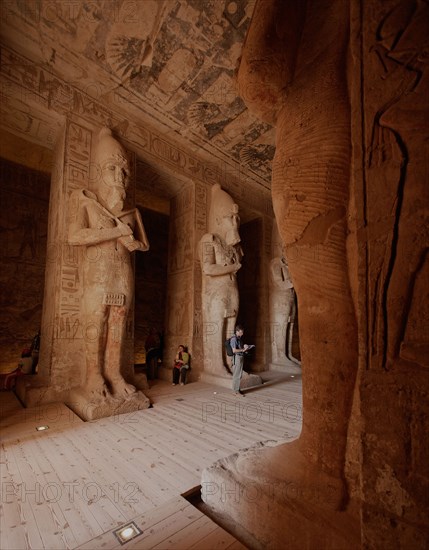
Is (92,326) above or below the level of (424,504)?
above

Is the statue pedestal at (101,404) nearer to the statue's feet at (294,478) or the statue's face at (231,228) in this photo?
the statue's feet at (294,478)

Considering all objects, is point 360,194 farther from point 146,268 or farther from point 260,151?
point 146,268

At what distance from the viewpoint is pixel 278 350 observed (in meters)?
7.75

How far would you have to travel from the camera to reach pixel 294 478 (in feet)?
4.91

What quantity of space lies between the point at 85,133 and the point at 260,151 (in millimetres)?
4110

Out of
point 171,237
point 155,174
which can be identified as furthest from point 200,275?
point 155,174

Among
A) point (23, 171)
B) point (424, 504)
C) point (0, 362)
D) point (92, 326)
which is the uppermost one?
point (23, 171)

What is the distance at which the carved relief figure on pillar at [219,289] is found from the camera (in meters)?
5.86

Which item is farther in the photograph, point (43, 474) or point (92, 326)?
point (92, 326)

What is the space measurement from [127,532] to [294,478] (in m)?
1.06

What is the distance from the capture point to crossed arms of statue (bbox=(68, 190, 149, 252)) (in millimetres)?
4012

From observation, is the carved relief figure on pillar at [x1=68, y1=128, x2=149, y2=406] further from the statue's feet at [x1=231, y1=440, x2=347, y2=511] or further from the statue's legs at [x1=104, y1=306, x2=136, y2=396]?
the statue's feet at [x1=231, y1=440, x2=347, y2=511]

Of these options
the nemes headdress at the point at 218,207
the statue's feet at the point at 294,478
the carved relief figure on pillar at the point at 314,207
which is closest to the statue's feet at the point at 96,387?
the statue's feet at the point at 294,478

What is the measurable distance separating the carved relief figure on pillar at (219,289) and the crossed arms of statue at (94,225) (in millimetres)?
1828
